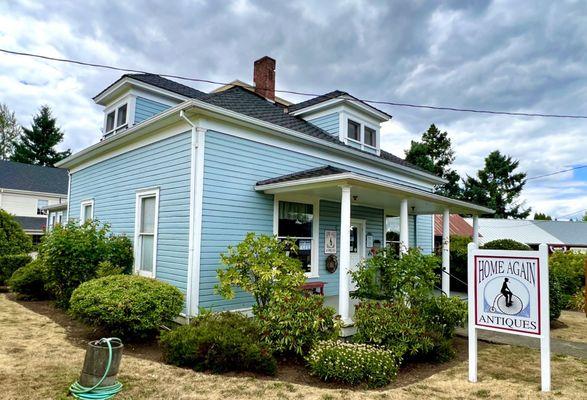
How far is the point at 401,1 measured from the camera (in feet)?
29.8

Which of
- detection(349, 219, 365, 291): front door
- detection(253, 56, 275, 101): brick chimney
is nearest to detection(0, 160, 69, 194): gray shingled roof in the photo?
detection(253, 56, 275, 101): brick chimney

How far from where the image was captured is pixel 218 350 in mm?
4766

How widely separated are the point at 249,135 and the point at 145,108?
4711 mm

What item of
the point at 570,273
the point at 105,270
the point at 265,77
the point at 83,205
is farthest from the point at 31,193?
the point at 570,273

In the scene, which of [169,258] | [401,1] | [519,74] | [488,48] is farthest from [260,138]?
[519,74]

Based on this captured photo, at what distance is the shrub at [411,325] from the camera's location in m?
5.34

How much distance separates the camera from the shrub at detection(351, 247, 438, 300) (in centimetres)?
621

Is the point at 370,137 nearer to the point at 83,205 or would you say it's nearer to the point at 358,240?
the point at 358,240

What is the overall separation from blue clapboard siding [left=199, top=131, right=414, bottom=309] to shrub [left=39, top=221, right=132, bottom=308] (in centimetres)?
280

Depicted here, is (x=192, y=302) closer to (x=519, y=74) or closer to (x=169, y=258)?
(x=169, y=258)

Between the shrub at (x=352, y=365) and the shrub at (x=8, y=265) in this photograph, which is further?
the shrub at (x=8, y=265)

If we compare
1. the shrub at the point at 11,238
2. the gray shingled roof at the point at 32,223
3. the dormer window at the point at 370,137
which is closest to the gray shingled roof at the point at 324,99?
the dormer window at the point at 370,137

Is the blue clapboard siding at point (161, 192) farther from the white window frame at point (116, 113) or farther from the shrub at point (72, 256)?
the white window frame at point (116, 113)

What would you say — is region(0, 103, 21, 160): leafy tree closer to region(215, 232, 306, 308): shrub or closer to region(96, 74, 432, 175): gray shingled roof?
region(96, 74, 432, 175): gray shingled roof
